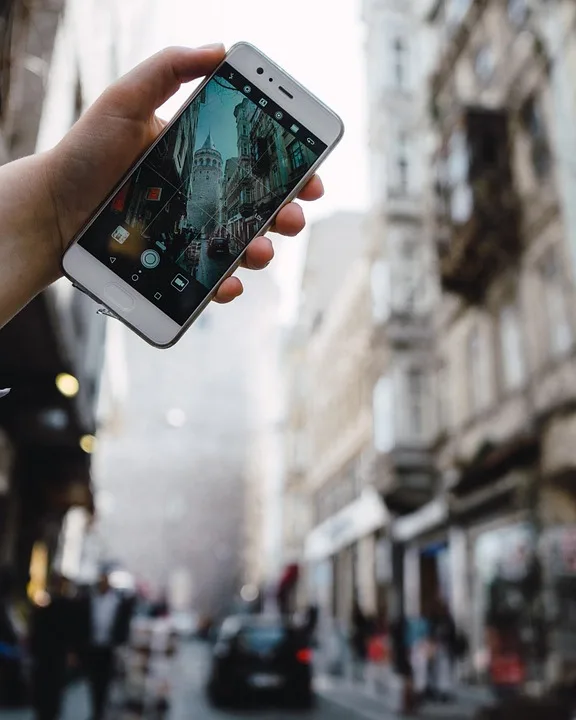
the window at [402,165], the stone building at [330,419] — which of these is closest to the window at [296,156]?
the stone building at [330,419]

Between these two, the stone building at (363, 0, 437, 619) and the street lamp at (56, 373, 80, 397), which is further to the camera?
the stone building at (363, 0, 437, 619)

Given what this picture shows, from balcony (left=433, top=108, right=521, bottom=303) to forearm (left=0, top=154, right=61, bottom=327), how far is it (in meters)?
16.8

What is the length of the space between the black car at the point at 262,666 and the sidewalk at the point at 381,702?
0.86 metres

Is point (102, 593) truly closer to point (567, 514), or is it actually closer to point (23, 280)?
point (23, 280)

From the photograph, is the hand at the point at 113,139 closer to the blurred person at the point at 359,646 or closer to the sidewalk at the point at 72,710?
the sidewalk at the point at 72,710

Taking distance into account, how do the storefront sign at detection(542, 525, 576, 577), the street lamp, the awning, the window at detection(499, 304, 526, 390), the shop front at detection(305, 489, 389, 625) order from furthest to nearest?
the shop front at detection(305, 489, 389, 625) → the awning → the window at detection(499, 304, 526, 390) → the storefront sign at detection(542, 525, 576, 577) → the street lamp

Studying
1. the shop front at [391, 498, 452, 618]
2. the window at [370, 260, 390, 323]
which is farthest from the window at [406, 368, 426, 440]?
the shop front at [391, 498, 452, 618]

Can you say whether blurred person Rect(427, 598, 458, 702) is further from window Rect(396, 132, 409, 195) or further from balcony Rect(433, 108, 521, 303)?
window Rect(396, 132, 409, 195)

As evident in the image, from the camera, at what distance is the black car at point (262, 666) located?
12789 mm

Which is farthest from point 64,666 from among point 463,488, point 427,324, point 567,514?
point 427,324

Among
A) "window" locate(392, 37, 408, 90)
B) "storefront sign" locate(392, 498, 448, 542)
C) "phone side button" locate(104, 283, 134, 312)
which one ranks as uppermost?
"window" locate(392, 37, 408, 90)

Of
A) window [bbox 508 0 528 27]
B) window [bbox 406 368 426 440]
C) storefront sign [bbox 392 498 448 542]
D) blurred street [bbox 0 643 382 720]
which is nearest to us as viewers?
blurred street [bbox 0 643 382 720]

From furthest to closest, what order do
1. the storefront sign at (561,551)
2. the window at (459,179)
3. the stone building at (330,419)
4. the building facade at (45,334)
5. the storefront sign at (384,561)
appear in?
the stone building at (330,419), the storefront sign at (384,561), the window at (459,179), the storefront sign at (561,551), the building facade at (45,334)

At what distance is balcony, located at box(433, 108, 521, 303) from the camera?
17.4 metres
